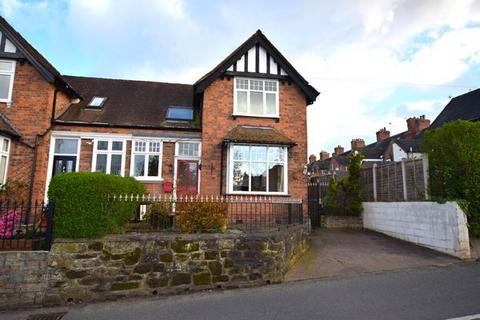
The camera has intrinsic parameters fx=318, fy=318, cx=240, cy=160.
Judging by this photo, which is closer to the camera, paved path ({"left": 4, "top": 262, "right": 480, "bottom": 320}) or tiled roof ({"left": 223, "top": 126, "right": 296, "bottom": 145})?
paved path ({"left": 4, "top": 262, "right": 480, "bottom": 320})

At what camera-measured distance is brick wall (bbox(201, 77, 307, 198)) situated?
14.0 meters

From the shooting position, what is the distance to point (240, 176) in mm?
13742

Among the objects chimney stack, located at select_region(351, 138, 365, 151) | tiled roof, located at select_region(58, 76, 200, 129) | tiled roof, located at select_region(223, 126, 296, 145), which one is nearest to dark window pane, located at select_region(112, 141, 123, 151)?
tiled roof, located at select_region(58, 76, 200, 129)

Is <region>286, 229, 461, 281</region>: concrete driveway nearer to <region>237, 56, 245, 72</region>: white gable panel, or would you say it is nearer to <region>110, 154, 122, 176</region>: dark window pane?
<region>237, 56, 245, 72</region>: white gable panel

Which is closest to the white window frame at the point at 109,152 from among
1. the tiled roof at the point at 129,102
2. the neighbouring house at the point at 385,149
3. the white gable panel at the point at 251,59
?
the tiled roof at the point at 129,102

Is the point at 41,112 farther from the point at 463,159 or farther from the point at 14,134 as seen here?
the point at 463,159

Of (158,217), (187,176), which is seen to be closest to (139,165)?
(187,176)

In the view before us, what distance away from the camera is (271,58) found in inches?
588

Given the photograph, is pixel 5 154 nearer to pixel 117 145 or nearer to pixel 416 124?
pixel 117 145

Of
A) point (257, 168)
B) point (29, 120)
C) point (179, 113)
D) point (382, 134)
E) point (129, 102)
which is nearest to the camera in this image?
point (29, 120)

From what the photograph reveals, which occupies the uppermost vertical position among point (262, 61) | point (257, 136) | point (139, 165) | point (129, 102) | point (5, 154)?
point (262, 61)

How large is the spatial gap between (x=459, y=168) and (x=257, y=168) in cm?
726

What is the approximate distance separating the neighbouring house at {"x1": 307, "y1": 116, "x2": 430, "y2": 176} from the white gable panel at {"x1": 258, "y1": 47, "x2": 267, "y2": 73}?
16172 millimetres

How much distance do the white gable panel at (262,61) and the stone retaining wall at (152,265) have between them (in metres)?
9.03
